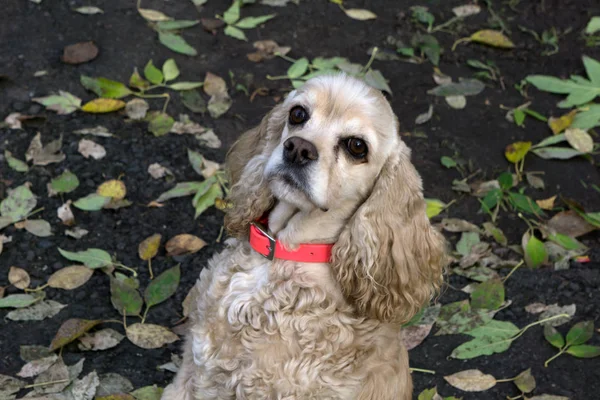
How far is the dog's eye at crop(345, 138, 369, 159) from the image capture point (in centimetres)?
325

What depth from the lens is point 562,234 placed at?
513 cm

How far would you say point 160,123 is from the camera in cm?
545

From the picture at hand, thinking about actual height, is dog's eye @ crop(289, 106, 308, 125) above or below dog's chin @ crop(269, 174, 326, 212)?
above

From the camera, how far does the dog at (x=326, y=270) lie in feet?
10.6

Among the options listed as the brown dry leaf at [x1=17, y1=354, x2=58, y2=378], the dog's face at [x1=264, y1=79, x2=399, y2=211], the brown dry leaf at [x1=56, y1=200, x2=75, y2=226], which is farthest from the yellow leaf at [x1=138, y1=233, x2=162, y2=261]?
the dog's face at [x1=264, y1=79, x2=399, y2=211]

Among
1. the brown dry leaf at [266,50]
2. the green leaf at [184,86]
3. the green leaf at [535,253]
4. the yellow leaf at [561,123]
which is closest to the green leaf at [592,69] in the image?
the yellow leaf at [561,123]

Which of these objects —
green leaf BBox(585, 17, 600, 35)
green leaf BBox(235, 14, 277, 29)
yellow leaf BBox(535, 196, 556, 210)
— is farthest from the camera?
green leaf BBox(585, 17, 600, 35)

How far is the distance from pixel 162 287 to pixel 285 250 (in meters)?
1.28

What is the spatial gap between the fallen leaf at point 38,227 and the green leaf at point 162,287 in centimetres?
69

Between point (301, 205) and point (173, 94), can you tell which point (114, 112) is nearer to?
point (173, 94)

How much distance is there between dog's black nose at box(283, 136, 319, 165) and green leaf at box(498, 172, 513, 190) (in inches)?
98.7

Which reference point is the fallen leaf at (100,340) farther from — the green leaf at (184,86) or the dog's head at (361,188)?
the green leaf at (184,86)

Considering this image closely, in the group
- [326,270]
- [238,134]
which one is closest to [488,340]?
[326,270]

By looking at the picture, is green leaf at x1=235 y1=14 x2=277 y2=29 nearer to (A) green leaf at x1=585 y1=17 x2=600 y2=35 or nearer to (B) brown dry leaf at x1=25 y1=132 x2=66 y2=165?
(B) brown dry leaf at x1=25 y1=132 x2=66 y2=165
